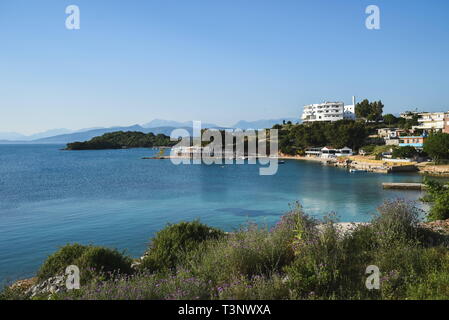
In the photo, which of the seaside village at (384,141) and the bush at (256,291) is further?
the seaside village at (384,141)

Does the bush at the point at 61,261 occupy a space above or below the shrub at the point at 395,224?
below

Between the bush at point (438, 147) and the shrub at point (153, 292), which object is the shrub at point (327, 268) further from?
the bush at point (438, 147)

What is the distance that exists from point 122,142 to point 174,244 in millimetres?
164279

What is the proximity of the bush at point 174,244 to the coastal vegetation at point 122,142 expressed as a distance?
146 m

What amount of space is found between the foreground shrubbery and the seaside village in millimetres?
41629

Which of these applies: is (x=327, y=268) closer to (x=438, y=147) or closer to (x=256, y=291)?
(x=256, y=291)

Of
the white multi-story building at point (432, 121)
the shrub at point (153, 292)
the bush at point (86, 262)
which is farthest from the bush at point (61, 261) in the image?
the white multi-story building at point (432, 121)

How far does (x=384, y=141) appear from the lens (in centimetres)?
7375

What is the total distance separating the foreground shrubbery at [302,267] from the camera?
191 inches

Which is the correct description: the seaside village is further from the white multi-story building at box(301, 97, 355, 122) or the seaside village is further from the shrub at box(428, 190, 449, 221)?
the shrub at box(428, 190, 449, 221)

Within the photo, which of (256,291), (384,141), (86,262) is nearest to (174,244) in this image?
(86,262)
